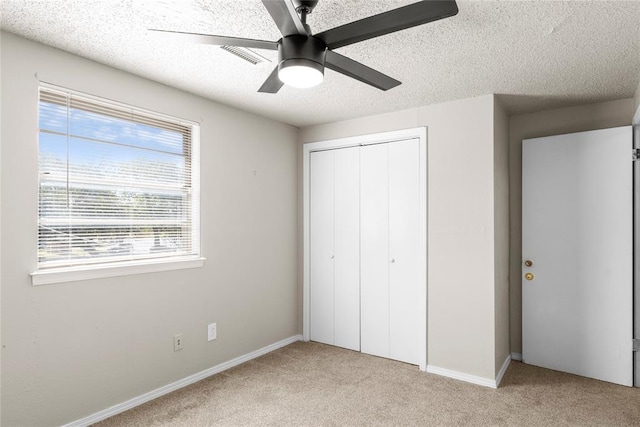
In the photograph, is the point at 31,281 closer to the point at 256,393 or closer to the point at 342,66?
the point at 256,393

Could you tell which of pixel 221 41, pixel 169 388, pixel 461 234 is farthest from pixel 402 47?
pixel 169 388

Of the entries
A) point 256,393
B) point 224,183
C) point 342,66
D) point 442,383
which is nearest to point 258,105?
point 224,183

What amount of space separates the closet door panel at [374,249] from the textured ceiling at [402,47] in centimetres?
67

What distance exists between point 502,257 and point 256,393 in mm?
2378

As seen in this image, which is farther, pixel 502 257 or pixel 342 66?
pixel 502 257

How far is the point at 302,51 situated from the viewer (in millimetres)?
1544

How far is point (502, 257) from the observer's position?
3367 mm

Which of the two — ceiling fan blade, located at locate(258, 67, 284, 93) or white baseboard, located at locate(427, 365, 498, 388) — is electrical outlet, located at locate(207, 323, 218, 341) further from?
ceiling fan blade, located at locate(258, 67, 284, 93)

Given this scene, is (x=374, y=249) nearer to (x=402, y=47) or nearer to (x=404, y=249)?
(x=404, y=249)

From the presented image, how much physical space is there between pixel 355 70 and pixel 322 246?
2491 millimetres

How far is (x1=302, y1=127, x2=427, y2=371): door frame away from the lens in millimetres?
3369

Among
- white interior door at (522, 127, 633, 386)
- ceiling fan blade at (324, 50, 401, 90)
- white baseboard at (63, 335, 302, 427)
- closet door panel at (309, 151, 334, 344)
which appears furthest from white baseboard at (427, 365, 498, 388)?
ceiling fan blade at (324, 50, 401, 90)

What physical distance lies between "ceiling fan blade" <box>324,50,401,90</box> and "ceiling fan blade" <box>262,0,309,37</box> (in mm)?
194

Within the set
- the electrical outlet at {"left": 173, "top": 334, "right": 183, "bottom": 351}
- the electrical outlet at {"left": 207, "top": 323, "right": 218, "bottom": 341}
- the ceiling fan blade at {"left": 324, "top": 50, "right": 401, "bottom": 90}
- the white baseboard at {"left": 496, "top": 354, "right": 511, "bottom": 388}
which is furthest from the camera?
the electrical outlet at {"left": 207, "top": 323, "right": 218, "bottom": 341}
